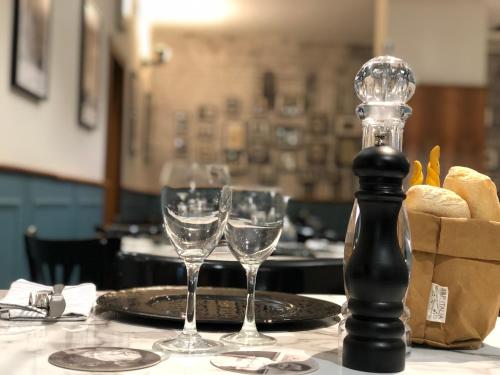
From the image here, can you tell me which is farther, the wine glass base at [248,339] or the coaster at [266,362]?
the wine glass base at [248,339]

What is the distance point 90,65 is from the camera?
5.18 metres

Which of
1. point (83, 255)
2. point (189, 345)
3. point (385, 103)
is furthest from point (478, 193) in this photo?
point (83, 255)

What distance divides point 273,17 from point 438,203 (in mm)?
8711

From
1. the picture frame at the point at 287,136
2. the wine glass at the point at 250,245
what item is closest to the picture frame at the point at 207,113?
the picture frame at the point at 287,136

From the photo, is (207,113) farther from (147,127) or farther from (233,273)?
(233,273)

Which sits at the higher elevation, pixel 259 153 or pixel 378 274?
pixel 259 153

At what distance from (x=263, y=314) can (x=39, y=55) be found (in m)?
3.15

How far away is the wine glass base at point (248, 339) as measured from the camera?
801 mm

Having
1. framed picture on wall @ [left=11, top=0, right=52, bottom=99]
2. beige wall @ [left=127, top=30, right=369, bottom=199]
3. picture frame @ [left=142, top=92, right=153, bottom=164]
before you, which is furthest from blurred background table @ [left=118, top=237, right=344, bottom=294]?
beige wall @ [left=127, top=30, right=369, bottom=199]

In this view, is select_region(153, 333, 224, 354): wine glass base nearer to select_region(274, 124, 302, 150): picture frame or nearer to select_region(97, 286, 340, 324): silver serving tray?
select_region(97, 286, 340, 324): silver serving tray

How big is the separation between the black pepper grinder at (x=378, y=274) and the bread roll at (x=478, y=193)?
0.59 feet

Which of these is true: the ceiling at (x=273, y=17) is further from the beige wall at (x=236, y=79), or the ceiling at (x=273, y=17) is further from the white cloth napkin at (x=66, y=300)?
the white cloth napkin at (x=66, y=300)

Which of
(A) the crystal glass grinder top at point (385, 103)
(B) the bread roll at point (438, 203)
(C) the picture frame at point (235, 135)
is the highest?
(C) the picture frame at point (235, 135)

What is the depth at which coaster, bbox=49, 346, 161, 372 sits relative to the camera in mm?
649
